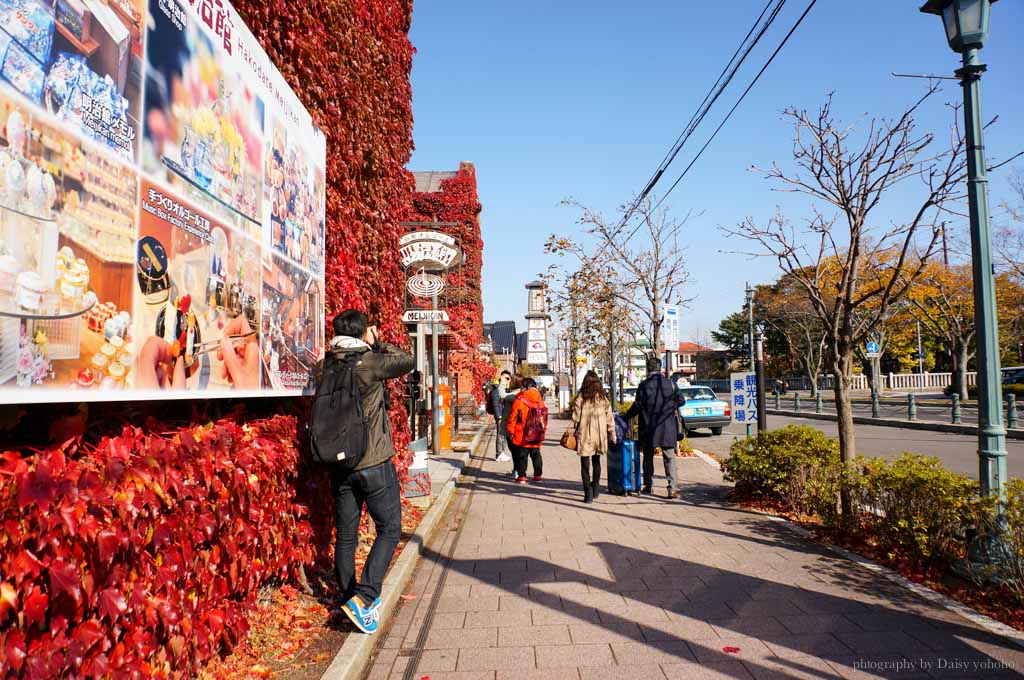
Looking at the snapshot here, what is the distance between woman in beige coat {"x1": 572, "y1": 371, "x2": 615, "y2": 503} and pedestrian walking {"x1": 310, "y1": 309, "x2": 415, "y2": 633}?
17.1 ft

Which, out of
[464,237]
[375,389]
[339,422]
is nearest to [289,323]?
[375,389]

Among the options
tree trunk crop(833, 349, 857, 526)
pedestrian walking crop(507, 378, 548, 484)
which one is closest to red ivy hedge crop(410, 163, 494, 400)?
pedestrian walking crop(507, 378, 548, 484)

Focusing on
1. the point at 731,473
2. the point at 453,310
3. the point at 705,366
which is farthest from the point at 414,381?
the point at 705,366

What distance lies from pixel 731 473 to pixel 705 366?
3883 inches

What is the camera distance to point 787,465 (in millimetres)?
8242

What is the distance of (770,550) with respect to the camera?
6.52m

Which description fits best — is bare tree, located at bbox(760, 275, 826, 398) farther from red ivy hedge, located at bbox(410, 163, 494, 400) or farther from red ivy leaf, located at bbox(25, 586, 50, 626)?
red ivy leaf, located at bbox(25, 586, 50, 626)

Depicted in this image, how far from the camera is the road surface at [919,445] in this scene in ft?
44.3

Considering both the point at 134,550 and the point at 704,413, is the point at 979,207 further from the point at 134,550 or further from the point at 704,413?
the point at 704,413

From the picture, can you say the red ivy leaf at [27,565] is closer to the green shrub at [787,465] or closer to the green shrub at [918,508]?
the green shrub at [918,508]

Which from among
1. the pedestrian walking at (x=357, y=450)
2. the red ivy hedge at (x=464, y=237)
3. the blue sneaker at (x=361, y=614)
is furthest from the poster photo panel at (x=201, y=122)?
the red ivy hedge at (x=464, y=237)

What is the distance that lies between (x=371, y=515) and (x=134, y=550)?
1984 millimetres

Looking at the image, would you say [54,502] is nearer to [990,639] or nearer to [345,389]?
[345,389]

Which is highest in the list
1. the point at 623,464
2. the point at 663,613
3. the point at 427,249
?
the point at 427,249
